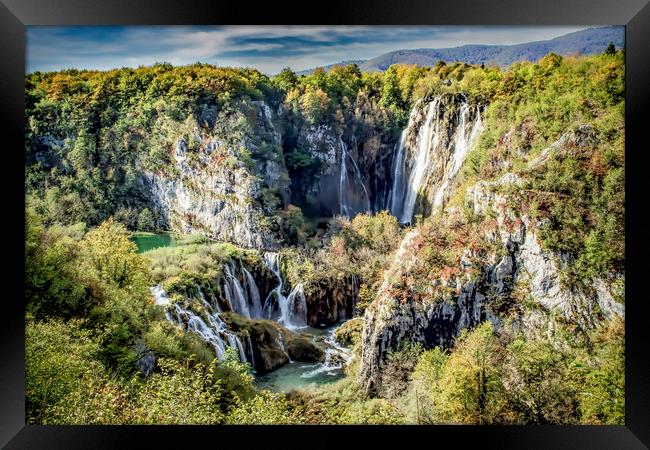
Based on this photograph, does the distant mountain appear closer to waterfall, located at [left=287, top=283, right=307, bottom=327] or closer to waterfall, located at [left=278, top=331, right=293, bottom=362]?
waterfall, located at [left=287, top=283, right=307, bottom=327]

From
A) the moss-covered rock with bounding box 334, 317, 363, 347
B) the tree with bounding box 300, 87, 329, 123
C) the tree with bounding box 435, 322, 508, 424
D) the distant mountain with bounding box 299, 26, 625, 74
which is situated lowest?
the tree with bounding box 435, 322, 508, 424

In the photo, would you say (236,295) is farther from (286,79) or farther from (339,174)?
(286,79)

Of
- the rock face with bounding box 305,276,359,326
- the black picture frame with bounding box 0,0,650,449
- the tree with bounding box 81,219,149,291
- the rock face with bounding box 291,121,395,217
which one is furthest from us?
the rock face with bounding box 291,121,395,217

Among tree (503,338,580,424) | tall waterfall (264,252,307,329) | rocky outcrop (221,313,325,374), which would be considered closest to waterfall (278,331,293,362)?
rocky outcrop (221,313,325,374)

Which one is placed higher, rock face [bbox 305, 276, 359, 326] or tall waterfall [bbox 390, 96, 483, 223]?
tall waterfall [bbox 390, 96, 483, 223]

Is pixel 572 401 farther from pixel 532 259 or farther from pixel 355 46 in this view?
pixel 355 46

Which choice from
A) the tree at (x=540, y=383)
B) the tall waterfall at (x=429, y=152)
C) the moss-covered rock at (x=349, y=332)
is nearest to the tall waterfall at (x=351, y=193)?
the tall waterfall at (x=429, y=152)
